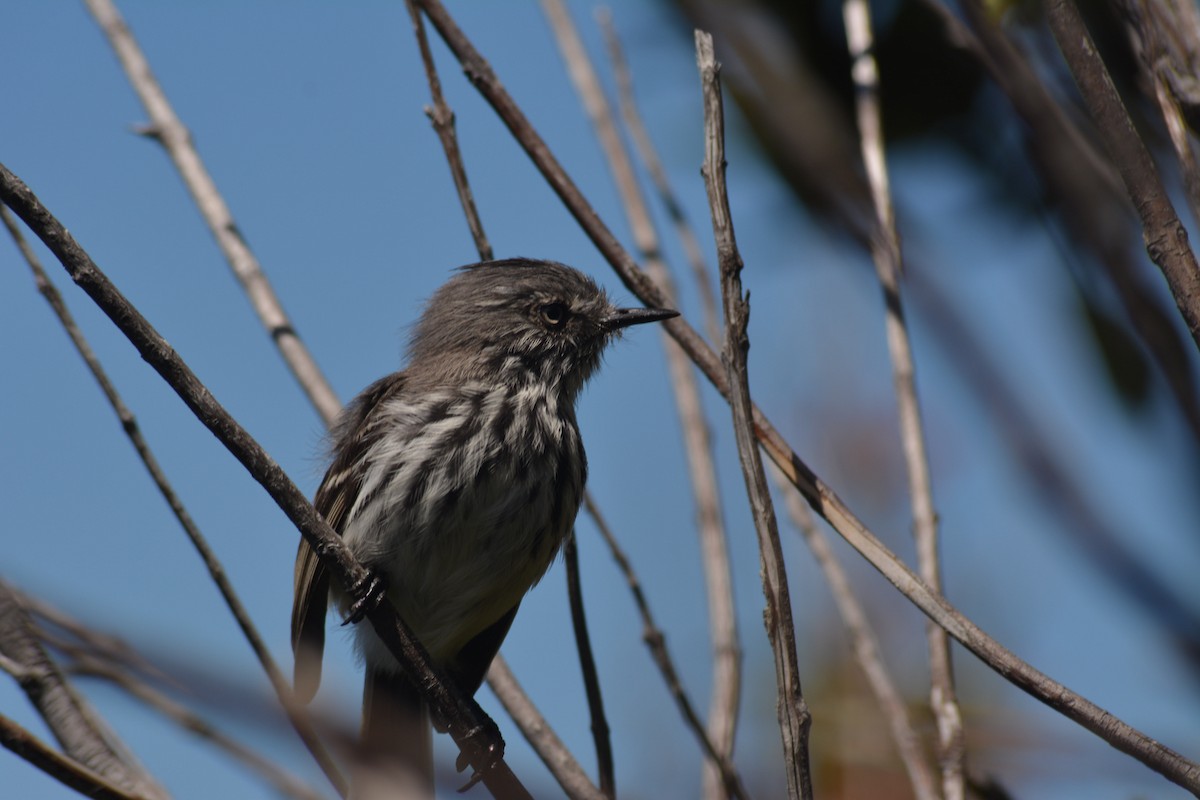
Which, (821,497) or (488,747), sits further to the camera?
(488,747)

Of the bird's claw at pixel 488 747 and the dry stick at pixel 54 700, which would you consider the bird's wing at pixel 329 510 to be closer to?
the bird's claw at pixel 488 747

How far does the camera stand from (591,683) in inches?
150

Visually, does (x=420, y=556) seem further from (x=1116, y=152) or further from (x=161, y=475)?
(x=1116, y=152)

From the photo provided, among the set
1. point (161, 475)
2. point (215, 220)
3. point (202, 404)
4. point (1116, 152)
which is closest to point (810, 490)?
point (1116, 152)

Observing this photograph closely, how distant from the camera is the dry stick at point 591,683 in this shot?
375 cm

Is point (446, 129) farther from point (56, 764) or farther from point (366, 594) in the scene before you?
point (56, 764)

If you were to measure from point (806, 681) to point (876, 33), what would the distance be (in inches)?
106

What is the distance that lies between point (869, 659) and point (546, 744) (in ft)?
3.23

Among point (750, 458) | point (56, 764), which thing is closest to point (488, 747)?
point (750, 458)

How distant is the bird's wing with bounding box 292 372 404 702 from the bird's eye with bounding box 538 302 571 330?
765 mm

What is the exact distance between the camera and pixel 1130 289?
2580 mm

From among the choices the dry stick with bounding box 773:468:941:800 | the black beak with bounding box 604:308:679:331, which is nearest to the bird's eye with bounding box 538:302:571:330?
the black beak with bounding box 604:308:679:331

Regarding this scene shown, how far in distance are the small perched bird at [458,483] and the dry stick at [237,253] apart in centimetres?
33

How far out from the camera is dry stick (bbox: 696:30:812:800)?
236 centimetres
